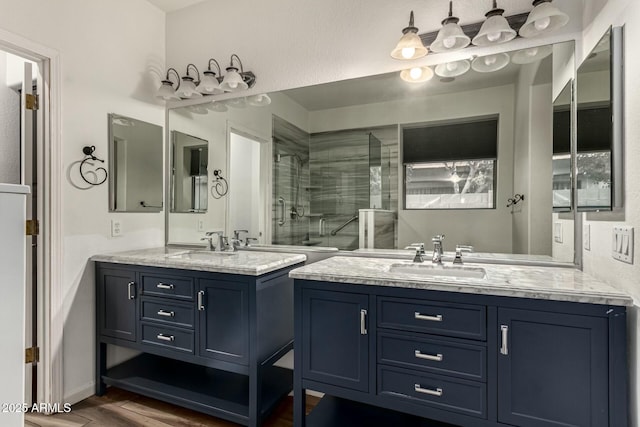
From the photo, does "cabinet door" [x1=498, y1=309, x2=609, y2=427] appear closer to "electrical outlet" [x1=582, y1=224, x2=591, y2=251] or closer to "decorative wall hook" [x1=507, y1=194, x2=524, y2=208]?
"electrical outlet" [x1=582, y1=224, x2=591, y2=251]

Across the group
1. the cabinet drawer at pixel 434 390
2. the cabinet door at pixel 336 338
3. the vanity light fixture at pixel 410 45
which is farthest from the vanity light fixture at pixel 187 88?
the cabinet drawer at pixel 434 390

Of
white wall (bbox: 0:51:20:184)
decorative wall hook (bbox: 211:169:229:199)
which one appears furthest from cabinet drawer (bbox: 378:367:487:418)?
white wall (bbox: 0:51:20:184)

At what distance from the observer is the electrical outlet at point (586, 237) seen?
160cm

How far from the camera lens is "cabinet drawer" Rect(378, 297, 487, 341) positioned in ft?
4.58

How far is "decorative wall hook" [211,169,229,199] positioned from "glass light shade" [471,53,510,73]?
187cm

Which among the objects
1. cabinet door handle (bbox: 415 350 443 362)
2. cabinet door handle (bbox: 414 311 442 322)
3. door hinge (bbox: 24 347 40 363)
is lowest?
door hinge (bbox: 24 347 40 363)

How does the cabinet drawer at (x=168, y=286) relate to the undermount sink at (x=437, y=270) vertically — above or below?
below

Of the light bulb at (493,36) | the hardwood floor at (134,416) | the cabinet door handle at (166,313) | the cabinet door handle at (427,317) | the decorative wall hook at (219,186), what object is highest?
the light bulb at (493,36)

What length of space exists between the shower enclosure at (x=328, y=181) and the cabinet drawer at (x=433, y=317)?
75 centimetres

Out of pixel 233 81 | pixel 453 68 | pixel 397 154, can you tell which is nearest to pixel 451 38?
pixel 453 68

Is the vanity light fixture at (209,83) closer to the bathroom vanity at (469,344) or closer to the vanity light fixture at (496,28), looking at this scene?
the bathroom vanity at (469,344)

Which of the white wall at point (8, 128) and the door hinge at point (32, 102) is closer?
the door hinge at point (32, 102)

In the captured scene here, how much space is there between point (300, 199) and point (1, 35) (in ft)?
6.15

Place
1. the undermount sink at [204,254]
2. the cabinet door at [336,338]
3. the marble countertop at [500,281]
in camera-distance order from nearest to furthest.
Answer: the marble countertop at [500,281]
the cabinet door at [336,338]
the undermount sink at [204,254]
